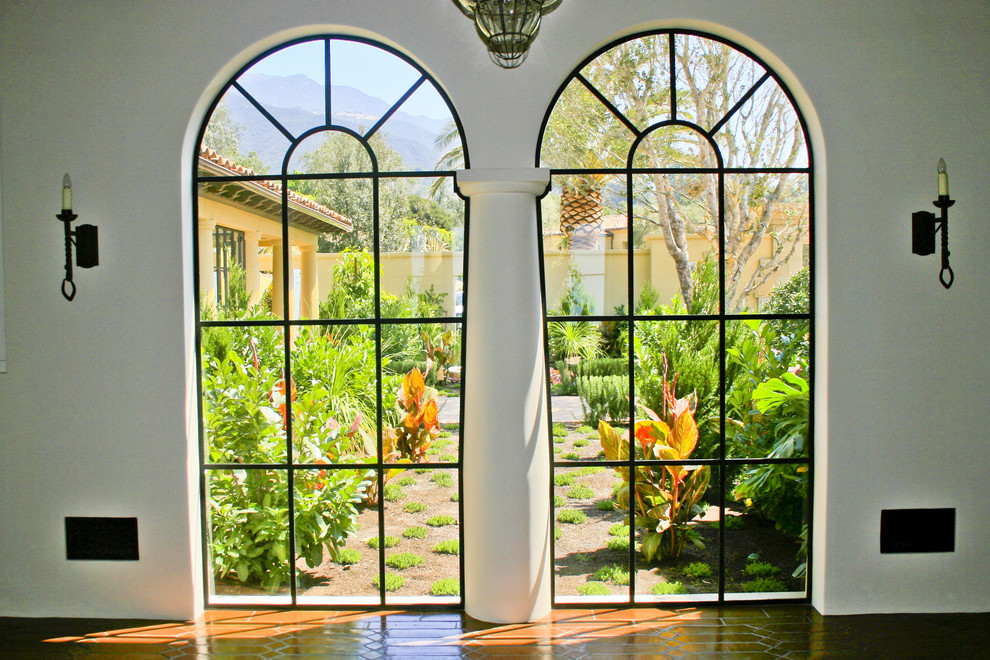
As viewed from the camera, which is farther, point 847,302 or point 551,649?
point 847,302

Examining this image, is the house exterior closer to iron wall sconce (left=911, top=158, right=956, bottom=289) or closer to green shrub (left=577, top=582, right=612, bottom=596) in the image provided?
green shrub (left=577, top=582, right=612, bottom=596)

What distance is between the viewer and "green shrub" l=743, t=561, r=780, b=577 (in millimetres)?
3891

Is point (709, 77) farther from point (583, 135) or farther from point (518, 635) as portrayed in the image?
point (518, 635)

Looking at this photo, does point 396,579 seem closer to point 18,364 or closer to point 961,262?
point 18,364

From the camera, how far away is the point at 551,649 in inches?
131

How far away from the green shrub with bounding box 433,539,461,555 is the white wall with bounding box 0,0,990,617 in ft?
4.34

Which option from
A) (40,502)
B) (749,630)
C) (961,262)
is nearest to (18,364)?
(40,502)

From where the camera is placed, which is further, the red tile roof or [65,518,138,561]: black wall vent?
the red tile roof

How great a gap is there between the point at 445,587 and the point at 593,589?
0.83 m

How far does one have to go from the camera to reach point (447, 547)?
3895mm

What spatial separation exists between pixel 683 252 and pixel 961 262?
1444mm

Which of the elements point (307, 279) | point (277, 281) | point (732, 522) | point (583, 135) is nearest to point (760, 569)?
point (732, 522)

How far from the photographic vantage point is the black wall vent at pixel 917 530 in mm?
3689

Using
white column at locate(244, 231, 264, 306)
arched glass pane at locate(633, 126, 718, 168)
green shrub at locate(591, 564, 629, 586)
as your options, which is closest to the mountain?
white column at locate(244, 231, 264, 306)
